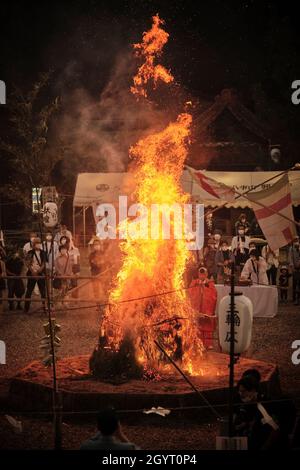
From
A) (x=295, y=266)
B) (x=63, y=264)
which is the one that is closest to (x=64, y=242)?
(x=63, y=264)

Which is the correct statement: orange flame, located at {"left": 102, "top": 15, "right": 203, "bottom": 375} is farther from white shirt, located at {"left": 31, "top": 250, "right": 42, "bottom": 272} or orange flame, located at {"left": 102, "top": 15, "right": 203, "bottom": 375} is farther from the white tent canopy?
the white tent canopy

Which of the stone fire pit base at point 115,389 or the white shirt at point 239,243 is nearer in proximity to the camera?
the stone fire pit base at point 115,389

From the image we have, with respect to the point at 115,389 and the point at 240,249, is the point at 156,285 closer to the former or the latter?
the point at 115,389

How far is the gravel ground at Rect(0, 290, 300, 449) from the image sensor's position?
786 centimetres

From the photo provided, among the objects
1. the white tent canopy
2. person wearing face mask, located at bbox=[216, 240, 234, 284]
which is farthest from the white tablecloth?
the white tent canopy

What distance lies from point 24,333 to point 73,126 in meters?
19.6

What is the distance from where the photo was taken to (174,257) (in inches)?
414

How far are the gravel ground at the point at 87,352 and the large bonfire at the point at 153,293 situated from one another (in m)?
1.43

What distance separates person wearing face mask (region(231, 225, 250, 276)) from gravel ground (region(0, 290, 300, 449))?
2.49 metres

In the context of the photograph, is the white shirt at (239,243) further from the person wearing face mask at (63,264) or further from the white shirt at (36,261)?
the white shirt at (36,261)

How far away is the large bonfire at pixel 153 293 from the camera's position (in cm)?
971

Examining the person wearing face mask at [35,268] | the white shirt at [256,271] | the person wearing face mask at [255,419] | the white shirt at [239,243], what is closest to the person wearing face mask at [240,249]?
the white shirt at [239,243]

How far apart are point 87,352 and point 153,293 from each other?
2.90 meters

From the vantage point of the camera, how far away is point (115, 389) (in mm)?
8898
